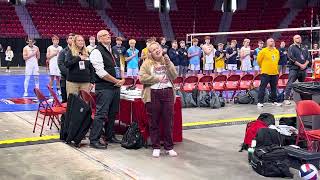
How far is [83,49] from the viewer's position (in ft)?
24.2

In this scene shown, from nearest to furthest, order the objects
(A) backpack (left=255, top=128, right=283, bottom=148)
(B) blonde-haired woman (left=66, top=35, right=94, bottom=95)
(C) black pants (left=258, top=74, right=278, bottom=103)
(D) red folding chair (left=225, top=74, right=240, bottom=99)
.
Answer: (A) backpack (left=255, top=128, right=283, bottom=148), (B) blonde-haired woman (left=66, top=35, right=94, bottom=95), (C) black pants (left=258, top=74, right=278, bottom=103), (D) red folding chair (left=225, top=74, right=240, bottom=99)

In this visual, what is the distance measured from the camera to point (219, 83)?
1181 cm

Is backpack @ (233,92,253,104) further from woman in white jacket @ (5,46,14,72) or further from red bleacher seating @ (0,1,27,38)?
red bleacher seating @ (0,1,27,38)

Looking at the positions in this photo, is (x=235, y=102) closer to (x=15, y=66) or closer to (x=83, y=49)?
(x=83, y=49)

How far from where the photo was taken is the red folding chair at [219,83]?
38.4ft

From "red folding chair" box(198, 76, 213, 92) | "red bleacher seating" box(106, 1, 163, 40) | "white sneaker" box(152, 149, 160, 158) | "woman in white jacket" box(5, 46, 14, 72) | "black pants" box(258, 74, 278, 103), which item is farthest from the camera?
"red bleacher seating" box(106, 1, 163, 40)

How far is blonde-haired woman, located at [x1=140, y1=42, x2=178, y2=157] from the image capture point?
605 cm

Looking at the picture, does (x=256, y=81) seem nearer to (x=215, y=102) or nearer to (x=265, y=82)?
(x=265, y=82)

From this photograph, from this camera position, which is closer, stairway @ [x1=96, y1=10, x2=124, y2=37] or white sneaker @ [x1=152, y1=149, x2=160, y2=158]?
white sneaker @ [x1=152, y1=149, x2=160, y2=158]

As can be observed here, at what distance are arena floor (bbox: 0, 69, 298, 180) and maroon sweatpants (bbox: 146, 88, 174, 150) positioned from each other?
0.83 ft

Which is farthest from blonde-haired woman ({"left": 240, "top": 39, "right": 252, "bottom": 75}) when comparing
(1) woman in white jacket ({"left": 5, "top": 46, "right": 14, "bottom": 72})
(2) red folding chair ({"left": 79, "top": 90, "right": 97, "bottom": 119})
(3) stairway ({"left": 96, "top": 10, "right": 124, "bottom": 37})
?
(3) stairway ({"left": 96, "top": 10, "right": 124, "bottom": 37})

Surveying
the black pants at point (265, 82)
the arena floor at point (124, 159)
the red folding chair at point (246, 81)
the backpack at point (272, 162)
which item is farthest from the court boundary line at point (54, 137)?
the red folding chair at point (246, 81)

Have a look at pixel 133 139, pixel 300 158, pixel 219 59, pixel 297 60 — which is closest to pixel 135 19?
pixel 219 59

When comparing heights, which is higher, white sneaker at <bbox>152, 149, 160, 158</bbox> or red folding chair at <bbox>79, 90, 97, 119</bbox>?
red folding chair at <bbox>79, 90, 97, 119</bbox>
